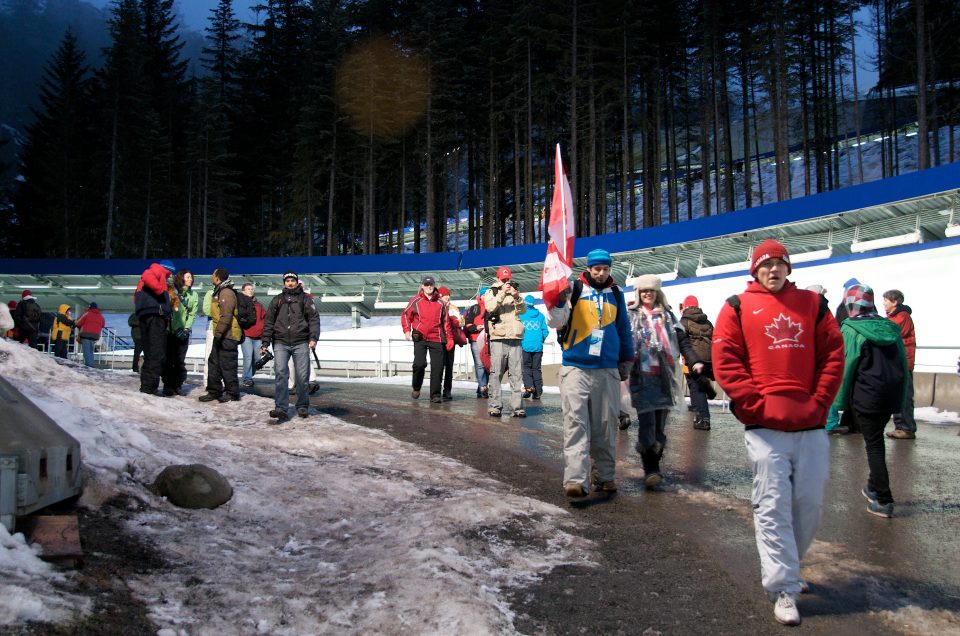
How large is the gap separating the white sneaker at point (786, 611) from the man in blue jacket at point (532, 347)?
393 inches

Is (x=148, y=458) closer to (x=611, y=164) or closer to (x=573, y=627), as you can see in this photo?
(x=573, y=627)

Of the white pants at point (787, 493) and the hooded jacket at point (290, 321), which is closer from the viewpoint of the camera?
the white pants at point (787, 493)

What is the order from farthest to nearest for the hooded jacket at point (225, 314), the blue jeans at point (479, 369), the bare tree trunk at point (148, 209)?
1. the bare tree trunk at point (148, 209)
2. the blue jeans at point (479, 369)
3. the hooded jacket at point (225, 314)

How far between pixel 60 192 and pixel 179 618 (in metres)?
60.4

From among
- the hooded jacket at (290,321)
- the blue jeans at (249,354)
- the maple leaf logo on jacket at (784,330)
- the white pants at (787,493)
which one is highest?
the hooded jacket at (290,321)

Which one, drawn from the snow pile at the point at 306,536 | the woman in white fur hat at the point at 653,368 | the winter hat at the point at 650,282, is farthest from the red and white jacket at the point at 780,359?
the winter hat at the point at 650,282

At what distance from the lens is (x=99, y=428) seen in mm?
6309

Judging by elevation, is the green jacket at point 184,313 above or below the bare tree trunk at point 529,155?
below

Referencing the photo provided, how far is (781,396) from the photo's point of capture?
13.2 feet

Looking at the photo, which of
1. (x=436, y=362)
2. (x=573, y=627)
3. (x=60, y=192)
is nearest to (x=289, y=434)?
(x=436, y=362)

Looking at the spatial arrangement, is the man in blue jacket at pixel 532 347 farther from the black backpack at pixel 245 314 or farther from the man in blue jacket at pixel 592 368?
the man in blue jacket at pixel 592 368

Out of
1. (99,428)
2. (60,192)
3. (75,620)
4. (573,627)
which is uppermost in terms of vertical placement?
(60,192)

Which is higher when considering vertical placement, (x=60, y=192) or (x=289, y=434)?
(x=60, y=192)

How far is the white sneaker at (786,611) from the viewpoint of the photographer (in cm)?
379
